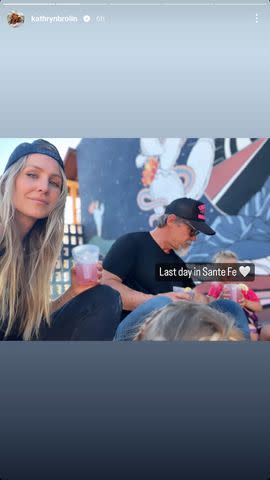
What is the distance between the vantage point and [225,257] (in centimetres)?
274

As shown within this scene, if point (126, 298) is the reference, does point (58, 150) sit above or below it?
above

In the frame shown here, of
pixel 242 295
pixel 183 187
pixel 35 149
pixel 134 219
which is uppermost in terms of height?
pixel 35 149

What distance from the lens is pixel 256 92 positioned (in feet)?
8.45

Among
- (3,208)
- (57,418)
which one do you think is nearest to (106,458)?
(57,418)

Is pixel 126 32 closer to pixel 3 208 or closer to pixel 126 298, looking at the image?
pixel 3 208

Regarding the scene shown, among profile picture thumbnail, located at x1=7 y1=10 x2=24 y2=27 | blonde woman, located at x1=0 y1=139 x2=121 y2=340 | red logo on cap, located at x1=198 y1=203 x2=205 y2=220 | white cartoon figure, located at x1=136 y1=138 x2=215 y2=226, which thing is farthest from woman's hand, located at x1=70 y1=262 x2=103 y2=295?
profile picture thumbnail, located at x1=7 y1=10 x2=24 y2=27

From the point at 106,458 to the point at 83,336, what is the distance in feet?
2.69

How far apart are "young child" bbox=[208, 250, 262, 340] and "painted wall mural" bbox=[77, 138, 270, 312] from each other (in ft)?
0.12

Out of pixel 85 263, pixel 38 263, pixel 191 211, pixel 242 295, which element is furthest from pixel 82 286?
pixel 242 295

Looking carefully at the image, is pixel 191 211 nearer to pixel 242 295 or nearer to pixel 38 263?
pixel 242 295

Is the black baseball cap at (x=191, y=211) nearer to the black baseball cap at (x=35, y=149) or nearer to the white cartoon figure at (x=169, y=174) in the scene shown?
the white cartoon figure at (x=169, y=174)

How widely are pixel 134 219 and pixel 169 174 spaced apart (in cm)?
27

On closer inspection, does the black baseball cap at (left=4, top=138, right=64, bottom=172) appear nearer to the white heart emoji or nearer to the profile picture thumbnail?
the profile picture thumbnail

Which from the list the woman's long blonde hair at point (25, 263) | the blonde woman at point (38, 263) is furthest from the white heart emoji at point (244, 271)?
the woman's long blonde hair at point (25, 263)
